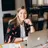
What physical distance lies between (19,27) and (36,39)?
736 millimetres

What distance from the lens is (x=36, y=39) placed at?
195cm

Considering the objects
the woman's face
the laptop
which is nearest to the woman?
the woman's face

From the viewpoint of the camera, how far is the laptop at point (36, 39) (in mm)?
1897

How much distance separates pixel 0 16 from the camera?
249 centimetres

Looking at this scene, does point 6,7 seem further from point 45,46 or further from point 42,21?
point 45,46

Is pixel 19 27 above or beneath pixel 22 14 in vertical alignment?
beneath

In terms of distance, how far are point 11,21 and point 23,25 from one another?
24 centimetres

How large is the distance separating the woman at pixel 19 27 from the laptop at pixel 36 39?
58 cm

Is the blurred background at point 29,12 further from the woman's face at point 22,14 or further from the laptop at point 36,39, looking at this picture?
the laptop at point 36,39

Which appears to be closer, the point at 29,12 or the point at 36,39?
the point at 36,39

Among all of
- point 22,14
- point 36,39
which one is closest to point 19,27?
point 22,14

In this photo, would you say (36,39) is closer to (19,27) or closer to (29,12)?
(19,27)

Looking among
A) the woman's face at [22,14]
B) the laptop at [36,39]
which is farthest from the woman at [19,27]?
the laptop at [36,39]

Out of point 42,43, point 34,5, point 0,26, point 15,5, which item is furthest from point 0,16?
point 42,43
